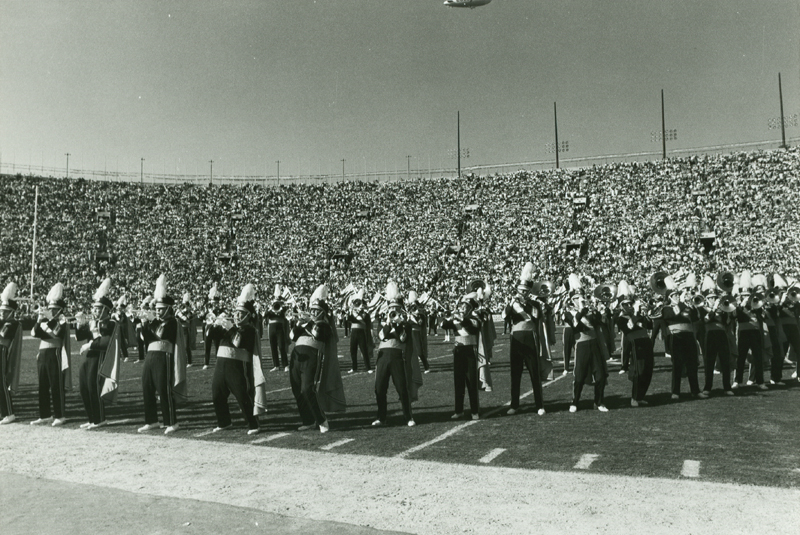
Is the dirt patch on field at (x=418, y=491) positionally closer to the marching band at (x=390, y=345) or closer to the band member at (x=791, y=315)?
the marching band at (x=390, y=345)

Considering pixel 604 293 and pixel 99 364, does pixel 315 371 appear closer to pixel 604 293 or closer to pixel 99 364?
pixel 99 364

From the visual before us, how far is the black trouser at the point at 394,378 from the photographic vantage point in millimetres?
8930

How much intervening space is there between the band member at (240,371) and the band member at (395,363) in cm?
158

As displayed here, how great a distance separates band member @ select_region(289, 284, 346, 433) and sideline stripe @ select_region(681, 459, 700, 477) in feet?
14.4

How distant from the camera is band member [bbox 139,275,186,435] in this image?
346 inches

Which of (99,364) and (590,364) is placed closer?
(99,364)

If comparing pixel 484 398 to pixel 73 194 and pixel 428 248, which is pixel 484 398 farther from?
pixel 73 194

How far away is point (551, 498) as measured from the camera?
5363mm

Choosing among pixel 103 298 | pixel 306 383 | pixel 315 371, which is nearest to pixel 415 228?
pixel 103 298

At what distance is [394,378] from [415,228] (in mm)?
36861

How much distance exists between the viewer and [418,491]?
18.6ft

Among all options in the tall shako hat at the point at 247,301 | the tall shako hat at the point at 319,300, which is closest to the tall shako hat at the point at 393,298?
the tall shako hat at the point at 319,300

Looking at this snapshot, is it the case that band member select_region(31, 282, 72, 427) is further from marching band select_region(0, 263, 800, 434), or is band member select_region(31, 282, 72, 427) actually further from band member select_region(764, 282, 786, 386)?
band member select_region(764, 282, 786, 386)

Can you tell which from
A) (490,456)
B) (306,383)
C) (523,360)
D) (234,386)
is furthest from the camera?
(523,360)
